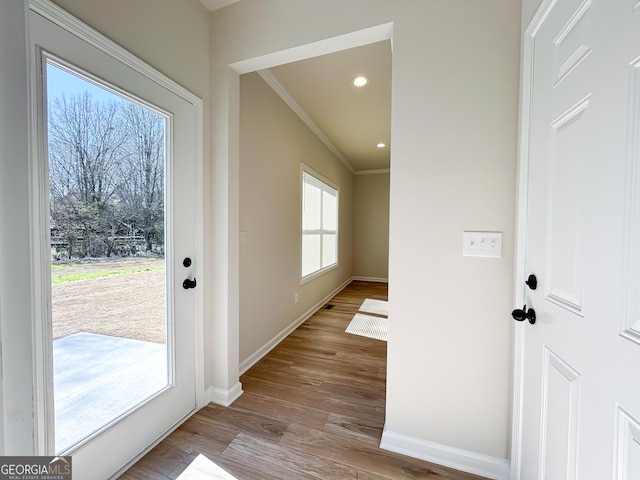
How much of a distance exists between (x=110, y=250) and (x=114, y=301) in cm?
26

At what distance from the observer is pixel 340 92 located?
9.19ft

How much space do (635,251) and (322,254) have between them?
402 centimetres

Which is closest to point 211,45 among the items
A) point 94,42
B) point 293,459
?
point 94,42

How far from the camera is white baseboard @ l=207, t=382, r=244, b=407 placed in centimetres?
186

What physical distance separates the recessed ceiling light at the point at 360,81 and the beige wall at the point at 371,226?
3.94m

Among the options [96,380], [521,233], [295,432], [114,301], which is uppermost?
[521,233]

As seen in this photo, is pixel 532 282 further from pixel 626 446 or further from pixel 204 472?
pixel 204 472

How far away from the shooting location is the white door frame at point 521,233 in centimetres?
113

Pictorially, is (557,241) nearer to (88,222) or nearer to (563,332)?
(563,332)

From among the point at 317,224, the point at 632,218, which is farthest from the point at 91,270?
the point at 317,224

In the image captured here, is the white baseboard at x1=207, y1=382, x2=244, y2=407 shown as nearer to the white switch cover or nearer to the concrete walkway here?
the concrete walkway

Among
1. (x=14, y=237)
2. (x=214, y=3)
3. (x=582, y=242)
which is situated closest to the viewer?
(x=582, y=242)

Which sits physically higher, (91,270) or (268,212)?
(268,212)

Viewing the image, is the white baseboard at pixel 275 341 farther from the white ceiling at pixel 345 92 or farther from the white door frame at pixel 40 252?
the white ceiling at pixel 345 92
